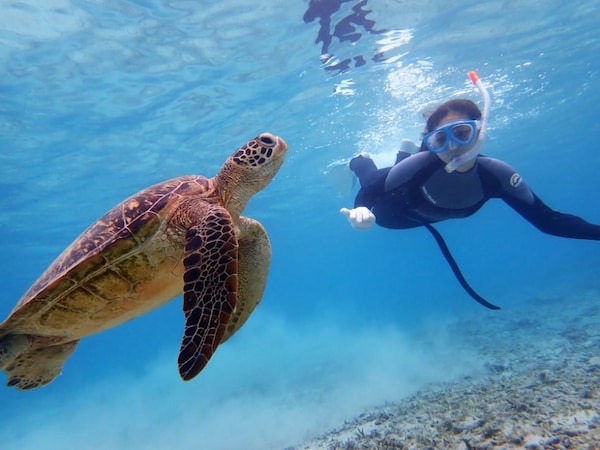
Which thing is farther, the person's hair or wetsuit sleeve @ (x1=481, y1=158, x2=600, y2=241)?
the person's hair

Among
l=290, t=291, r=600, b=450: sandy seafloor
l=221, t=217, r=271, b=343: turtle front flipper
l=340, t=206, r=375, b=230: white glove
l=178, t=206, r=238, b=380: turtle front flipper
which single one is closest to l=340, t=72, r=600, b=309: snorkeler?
l=340, t=206, r=375, b=230: white glove

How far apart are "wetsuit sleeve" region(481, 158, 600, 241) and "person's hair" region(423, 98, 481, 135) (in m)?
0.80

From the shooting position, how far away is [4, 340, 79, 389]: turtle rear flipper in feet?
13.0

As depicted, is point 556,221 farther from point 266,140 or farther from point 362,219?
point 266,140

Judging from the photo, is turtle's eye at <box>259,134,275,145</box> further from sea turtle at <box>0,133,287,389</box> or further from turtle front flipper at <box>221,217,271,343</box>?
turtle front flipper at <box>221,217,271,343</box>

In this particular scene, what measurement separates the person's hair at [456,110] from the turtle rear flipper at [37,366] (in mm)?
5844

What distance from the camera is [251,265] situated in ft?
12.8

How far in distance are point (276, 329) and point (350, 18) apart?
37892mm

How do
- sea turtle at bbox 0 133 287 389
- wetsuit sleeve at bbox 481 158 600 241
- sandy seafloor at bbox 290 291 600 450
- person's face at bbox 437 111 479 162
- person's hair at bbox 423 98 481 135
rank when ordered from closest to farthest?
sea turtle at bbox 0 133 287 389 → sandy seafloor at bbox 290 291 600 450 → wetsuit sleeve at bbox 481 158 600 241 → person's face at bbox 437 111 479 162 → person's hair at bbox 423 98 481 135

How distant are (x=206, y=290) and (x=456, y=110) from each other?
202 inches

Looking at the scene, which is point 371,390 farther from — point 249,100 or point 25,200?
point 25,200

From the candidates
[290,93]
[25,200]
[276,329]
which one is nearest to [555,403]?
[290,93]

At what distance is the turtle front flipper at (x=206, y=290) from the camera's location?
2072 mm

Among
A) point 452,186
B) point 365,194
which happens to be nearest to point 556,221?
point 452,186
